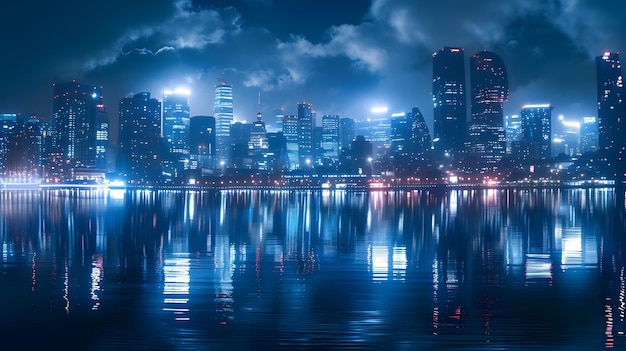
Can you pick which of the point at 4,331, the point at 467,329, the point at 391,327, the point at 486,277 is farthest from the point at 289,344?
the point at 486,277

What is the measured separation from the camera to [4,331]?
31.4ft

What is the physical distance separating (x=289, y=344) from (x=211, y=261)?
7.66 metres

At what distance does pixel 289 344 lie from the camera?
8930 mm

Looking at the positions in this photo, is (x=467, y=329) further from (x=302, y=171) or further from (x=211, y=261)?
(x=302, y=171)

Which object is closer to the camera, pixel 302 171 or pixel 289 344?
pixel 289 344

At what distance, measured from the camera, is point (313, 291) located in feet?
41.5

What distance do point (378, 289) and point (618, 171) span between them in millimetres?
174925

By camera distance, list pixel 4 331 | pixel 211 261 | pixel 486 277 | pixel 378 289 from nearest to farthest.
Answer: pixel 4 331
pixel 378 289
pixel 486 277
pixel 211 261

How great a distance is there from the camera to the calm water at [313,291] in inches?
367

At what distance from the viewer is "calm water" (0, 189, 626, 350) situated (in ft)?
30.6

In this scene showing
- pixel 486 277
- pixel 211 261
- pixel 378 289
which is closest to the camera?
pixel 378 289

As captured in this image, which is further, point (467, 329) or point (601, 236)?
point (601, 236)

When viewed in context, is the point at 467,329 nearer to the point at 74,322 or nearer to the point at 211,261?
the point at 74,322

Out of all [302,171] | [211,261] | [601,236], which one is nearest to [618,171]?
[302,171]
